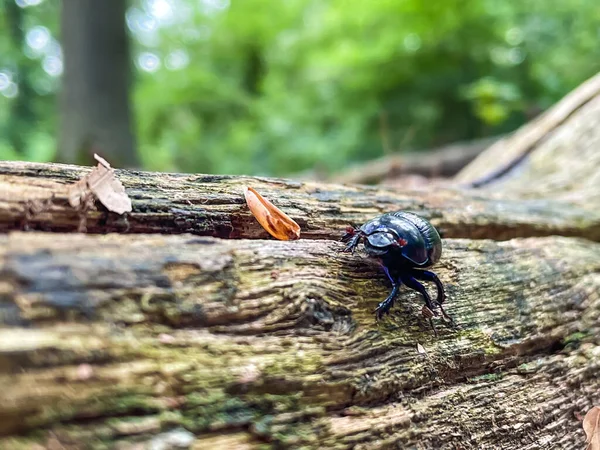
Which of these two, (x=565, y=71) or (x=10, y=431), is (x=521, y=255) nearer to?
(x=10, y=431)

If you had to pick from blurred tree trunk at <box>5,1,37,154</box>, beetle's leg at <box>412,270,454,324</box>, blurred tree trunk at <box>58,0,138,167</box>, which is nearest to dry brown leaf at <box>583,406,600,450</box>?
beetle's leg at <box>412,270,454,324</box>

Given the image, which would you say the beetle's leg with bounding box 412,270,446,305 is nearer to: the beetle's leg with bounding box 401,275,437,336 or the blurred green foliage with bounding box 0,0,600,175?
the beetle's leg with bounding box 401,275,437,336

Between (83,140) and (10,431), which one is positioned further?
(83,140)

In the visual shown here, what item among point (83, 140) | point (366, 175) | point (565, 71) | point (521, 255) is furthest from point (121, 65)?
point (521, 255)

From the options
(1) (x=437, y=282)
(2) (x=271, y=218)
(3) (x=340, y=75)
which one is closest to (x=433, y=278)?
(1) (x=437, y=282)

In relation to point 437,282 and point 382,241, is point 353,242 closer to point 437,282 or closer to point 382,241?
point 382,241

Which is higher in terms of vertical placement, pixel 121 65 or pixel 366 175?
pixel 121 65
